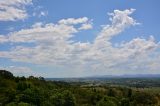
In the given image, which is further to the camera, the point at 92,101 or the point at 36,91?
the point at 92,101

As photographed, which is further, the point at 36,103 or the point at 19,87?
the point at 19,87

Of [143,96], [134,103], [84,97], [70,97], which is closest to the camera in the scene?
[70,97]

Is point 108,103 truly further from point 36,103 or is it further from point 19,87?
point 19,87

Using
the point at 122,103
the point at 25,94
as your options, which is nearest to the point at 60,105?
the point at 25,94

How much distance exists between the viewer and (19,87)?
173250 mm

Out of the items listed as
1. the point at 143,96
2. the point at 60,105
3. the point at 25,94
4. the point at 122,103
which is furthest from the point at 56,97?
the point at 143,96

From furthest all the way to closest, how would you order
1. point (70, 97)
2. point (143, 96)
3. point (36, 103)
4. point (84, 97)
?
point (84, 97) < point (143, 96) < point (70, 97) < point (36, 103)

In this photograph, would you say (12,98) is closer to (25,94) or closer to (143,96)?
(25,94)

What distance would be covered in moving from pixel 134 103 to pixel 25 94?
52184 mm

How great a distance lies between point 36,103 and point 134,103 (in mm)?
48623

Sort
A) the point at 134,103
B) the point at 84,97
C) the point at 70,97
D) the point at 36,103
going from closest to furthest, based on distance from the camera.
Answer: the point at 36,103
the point at 70,97
the point at 134,103
the point at 84,97

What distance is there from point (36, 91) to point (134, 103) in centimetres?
4707

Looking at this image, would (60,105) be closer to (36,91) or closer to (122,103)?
(36,91)

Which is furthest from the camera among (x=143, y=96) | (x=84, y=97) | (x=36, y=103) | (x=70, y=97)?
(x=84, y=97)
